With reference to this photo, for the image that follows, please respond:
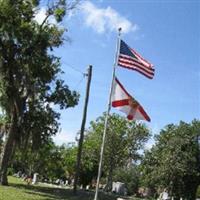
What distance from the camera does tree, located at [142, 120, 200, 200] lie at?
214 feet

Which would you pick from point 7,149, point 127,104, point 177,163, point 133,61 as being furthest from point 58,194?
point 177,163

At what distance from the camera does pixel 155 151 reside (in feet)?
232

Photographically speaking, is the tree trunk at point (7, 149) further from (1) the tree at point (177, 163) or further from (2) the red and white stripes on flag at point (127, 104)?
(1) the tree at point (177, 163)

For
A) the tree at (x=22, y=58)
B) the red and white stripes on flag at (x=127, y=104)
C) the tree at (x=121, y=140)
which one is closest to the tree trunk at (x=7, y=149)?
the tree at (x=22, y=58)

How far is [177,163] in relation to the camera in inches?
2571

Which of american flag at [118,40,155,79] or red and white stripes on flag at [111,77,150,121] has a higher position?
american flag at [118,40,155,79]

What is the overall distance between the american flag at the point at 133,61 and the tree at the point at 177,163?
149 feet

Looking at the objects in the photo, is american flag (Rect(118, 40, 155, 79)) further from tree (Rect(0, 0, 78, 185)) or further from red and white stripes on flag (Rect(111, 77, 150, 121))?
tree (Rect(0, 0, 78, 185))

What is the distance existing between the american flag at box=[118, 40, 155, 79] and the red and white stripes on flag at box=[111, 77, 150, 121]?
955 millimetres

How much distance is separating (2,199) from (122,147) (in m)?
47.7

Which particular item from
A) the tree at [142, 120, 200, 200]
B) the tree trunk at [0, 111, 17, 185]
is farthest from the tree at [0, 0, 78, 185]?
the tree at [142, 120, 200, 200]

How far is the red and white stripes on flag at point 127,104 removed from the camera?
2045cm

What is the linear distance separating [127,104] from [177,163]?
46.4 m

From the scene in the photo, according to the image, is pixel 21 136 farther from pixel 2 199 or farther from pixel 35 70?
pixel 2 199
